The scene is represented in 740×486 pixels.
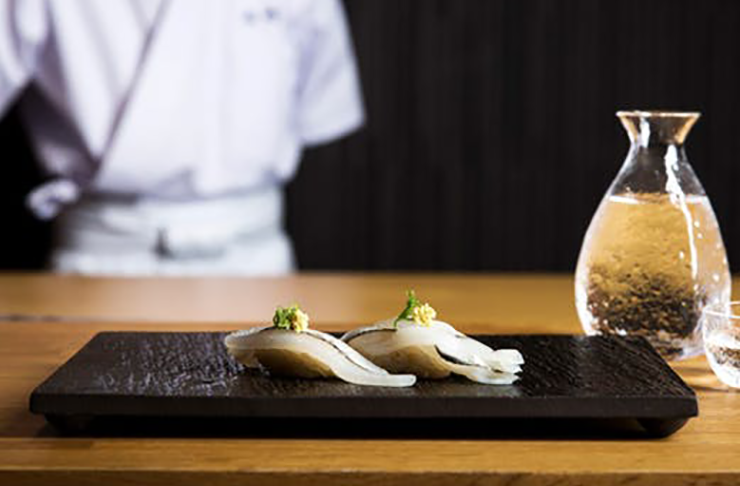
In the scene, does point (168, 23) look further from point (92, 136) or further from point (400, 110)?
point (400, 110)

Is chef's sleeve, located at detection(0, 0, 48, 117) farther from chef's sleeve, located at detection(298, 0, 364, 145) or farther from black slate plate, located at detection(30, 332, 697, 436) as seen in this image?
black slate plate, located at detection(30, 332, 697, 436)

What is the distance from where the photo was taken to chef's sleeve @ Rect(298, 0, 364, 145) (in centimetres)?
309

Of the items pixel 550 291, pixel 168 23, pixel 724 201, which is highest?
pixel 168 23

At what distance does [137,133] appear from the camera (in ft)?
8.89

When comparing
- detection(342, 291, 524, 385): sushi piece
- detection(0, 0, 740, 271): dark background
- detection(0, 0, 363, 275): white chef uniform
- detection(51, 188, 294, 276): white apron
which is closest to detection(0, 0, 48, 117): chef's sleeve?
detection(0, 0, 363, 275): white chef uniform

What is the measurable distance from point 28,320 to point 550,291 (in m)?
0.74

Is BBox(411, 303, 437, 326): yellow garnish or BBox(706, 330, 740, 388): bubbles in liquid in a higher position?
BBox(411, 303, 437, 326): yellow garnish

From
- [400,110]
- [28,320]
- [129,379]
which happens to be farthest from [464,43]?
[129,379]

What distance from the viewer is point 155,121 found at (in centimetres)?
273

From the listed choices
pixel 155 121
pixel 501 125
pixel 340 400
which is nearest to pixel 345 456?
pixel 340 400

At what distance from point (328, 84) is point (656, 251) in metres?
1.88

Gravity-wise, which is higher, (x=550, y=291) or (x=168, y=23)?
(x=168, y=23)

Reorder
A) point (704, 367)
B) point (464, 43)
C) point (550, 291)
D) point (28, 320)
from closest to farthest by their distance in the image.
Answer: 1. point (704, 367)
2. point (28, 320)
3. point (550, 291)
4. point (464, 43)

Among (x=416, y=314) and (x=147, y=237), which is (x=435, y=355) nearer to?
(x=416, y=314)
